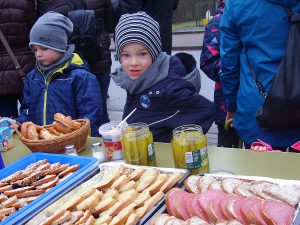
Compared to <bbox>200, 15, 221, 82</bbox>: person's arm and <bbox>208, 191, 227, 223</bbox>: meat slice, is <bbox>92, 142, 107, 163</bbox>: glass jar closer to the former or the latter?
<bbox>208, 191, 227, 223</bbox>: meat slice

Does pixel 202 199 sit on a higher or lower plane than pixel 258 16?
lower

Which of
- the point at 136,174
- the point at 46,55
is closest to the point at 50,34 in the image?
the point at 46,55

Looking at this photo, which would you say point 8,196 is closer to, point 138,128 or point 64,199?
point 64,199

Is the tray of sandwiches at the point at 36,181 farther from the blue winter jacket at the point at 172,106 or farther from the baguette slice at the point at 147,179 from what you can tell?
the blue winter jacket at the point at 172,106

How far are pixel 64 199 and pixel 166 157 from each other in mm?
538

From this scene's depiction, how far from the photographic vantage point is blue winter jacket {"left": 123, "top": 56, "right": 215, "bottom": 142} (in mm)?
2178

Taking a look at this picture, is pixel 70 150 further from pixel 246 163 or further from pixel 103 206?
pixel 246 163

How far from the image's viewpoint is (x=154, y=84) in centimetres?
225

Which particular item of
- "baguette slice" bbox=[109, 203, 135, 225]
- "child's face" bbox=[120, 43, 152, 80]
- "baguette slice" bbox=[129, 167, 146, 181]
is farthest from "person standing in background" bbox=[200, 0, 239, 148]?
"baguette slice" bbox=[109, 203, 135, 225]

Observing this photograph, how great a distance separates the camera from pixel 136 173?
5.17 ft

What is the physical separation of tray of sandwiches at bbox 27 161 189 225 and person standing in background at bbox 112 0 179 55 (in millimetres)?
2227

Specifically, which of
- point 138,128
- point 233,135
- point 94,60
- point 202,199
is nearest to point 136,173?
point 138,128

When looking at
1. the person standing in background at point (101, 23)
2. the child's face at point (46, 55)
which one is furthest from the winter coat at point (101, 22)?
the child's face at point (46, 55)

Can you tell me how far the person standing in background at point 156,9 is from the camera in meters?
3.55
